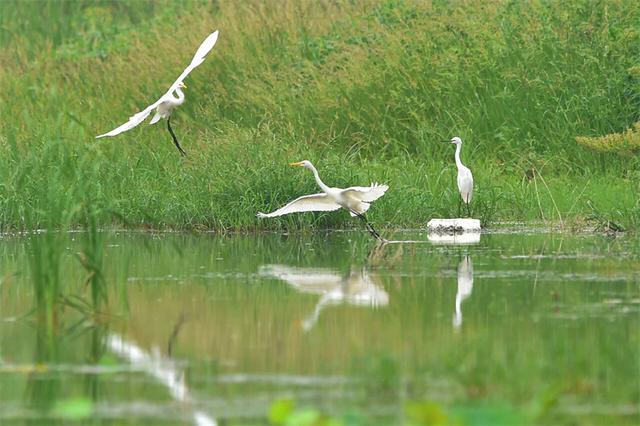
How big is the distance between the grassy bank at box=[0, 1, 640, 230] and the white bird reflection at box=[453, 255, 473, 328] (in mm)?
2638

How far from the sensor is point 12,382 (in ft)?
20.6

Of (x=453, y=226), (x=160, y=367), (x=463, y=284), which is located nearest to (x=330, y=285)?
(x=463, y=284)

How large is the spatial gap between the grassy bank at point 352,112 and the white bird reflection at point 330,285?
7.65 ft

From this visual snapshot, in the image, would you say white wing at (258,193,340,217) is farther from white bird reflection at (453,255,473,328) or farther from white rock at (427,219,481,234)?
white bird reflection at (453,255,473,328)

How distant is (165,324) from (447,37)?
10.4 metres

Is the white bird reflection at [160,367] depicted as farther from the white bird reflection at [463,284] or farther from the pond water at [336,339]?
the white bird reflection at [463,284]

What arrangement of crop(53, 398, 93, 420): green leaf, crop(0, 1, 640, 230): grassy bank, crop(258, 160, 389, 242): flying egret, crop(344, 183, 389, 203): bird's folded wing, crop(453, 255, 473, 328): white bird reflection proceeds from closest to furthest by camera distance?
crop(53, 398, 93, 420): green leaf < crop(453, 255, 473, 328): white bird reflection < crop(344, 183, 389, 203): bird's folded wing < crop(258, 160, 389, 242): flying egret < crop(0, 1, 640, 230): grassy bank

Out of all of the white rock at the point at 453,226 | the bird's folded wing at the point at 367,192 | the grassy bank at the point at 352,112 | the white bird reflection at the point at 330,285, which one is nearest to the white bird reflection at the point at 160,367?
the white bird reflection at the point at 330,285

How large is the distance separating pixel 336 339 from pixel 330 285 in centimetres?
225

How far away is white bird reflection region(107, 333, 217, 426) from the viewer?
5.57 metres

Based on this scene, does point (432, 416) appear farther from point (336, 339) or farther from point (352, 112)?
point (352, 112)

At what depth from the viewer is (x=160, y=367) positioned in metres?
6.53

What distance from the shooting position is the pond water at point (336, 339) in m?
5.60

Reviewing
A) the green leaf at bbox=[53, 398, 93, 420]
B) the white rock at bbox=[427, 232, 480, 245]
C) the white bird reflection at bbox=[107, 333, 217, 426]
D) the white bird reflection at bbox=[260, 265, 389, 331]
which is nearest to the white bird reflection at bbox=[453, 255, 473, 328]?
the white bird reflection at bbox=[260, 265, 389, 331]
